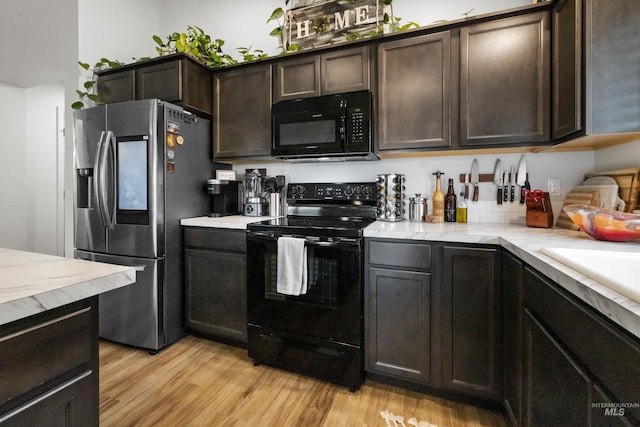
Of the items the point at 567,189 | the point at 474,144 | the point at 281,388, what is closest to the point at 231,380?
the point at 281,388

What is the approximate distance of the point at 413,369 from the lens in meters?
1.67

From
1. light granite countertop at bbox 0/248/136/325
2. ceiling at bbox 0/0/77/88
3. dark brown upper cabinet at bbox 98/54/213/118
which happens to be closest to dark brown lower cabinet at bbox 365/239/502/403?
light granite countertop at bbox 0/248/136/325

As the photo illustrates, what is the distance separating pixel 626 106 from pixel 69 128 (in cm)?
384

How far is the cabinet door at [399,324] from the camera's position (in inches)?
65.1

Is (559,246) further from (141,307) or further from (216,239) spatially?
(141,307)

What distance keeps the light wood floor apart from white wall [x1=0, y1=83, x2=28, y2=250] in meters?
2.70

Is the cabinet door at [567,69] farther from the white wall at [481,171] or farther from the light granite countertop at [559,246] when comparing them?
the light granite countertop at [559,246]

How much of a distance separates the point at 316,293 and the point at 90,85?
8.73ft

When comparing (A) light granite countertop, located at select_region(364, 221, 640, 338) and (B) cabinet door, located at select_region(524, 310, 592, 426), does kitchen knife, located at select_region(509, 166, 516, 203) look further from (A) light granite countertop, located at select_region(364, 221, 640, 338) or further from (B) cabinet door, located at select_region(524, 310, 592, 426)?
(B) cabinet door, located at select_region(524, 310, 592, 426)

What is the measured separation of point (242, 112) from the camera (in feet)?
8.22

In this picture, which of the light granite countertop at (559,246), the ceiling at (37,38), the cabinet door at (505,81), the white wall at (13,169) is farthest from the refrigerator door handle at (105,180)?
the cabinet door at (505,81)

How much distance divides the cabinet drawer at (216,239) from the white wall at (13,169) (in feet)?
9.16

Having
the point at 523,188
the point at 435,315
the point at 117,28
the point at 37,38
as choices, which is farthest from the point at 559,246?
the point at 37,38

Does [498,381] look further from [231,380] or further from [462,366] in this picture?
[231,380]
